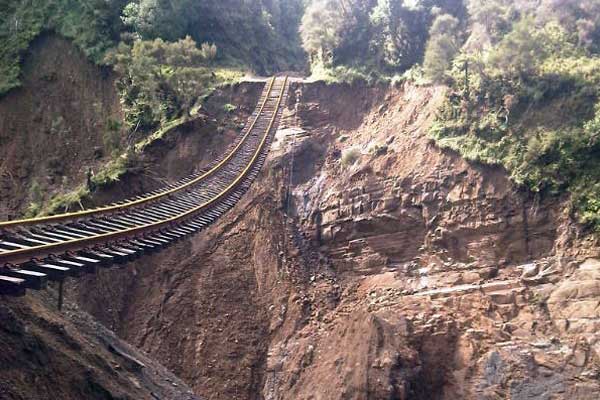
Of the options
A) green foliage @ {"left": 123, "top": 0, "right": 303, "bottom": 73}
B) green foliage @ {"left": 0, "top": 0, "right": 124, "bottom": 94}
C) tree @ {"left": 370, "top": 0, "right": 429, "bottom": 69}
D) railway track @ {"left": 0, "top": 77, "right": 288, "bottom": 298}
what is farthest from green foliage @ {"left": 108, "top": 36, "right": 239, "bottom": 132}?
tree @ {"left": 370, "top": 0, "right": 429, "bottom": 69}

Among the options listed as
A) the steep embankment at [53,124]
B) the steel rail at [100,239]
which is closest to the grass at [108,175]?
the steep embankment at [53,124]

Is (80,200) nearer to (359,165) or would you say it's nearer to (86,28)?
(359,165)

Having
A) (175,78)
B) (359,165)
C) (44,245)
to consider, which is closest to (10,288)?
(44,245)

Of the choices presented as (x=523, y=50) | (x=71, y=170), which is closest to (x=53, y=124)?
(x=71, y=170)

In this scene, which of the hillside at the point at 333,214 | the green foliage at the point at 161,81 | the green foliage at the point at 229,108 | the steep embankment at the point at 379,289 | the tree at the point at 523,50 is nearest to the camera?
the hillside at the point at 333,214

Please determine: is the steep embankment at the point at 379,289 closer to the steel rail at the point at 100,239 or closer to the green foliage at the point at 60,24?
the steel rail at the point at 100,239

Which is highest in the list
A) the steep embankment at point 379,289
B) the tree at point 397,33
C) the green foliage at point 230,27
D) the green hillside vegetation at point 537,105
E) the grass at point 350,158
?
the green foliage at point 230,27
